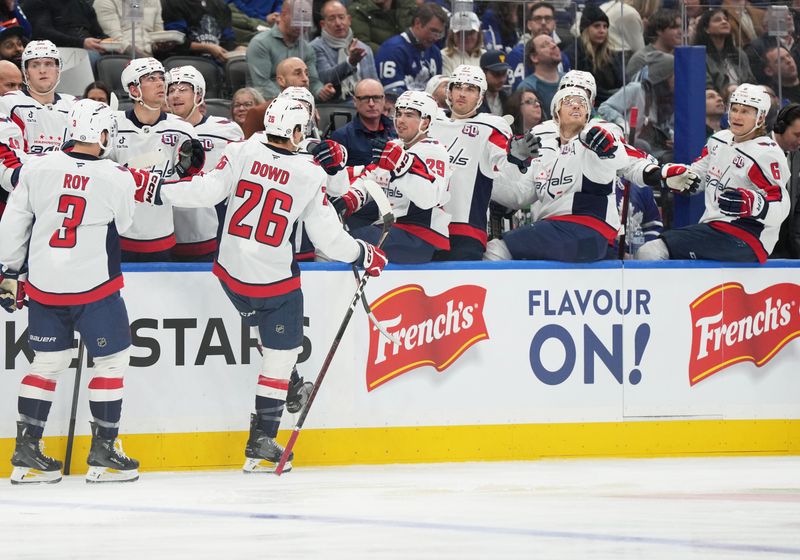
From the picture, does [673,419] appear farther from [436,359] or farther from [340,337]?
[340,337]

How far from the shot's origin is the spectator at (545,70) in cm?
794

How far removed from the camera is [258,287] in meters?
6.09

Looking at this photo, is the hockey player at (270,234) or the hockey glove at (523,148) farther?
the hockey glove at (523,148)

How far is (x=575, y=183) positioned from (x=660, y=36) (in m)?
1.53

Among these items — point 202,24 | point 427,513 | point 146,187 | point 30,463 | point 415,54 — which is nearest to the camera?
point 427,513

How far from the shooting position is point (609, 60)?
798 cm

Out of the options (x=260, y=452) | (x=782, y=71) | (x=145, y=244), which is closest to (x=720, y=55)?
(x=782, y=71)

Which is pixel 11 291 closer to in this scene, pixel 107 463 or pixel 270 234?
pixel 107 463

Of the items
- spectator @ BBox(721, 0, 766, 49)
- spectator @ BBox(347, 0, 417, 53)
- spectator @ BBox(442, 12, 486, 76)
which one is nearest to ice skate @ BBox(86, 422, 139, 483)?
spectator @ BBox(442, 12, 486, 76)

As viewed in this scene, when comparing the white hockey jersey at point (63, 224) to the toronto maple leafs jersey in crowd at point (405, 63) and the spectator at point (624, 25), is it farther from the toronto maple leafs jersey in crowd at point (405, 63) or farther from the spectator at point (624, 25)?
the spectator at point (624, 25)

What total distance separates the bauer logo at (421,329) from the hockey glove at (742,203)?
1.32m

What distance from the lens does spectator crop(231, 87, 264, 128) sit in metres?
7.47

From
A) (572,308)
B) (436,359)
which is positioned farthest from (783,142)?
(436,359)

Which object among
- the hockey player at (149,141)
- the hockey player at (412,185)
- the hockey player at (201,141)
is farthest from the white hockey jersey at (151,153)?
the hockey player at (412,185)
